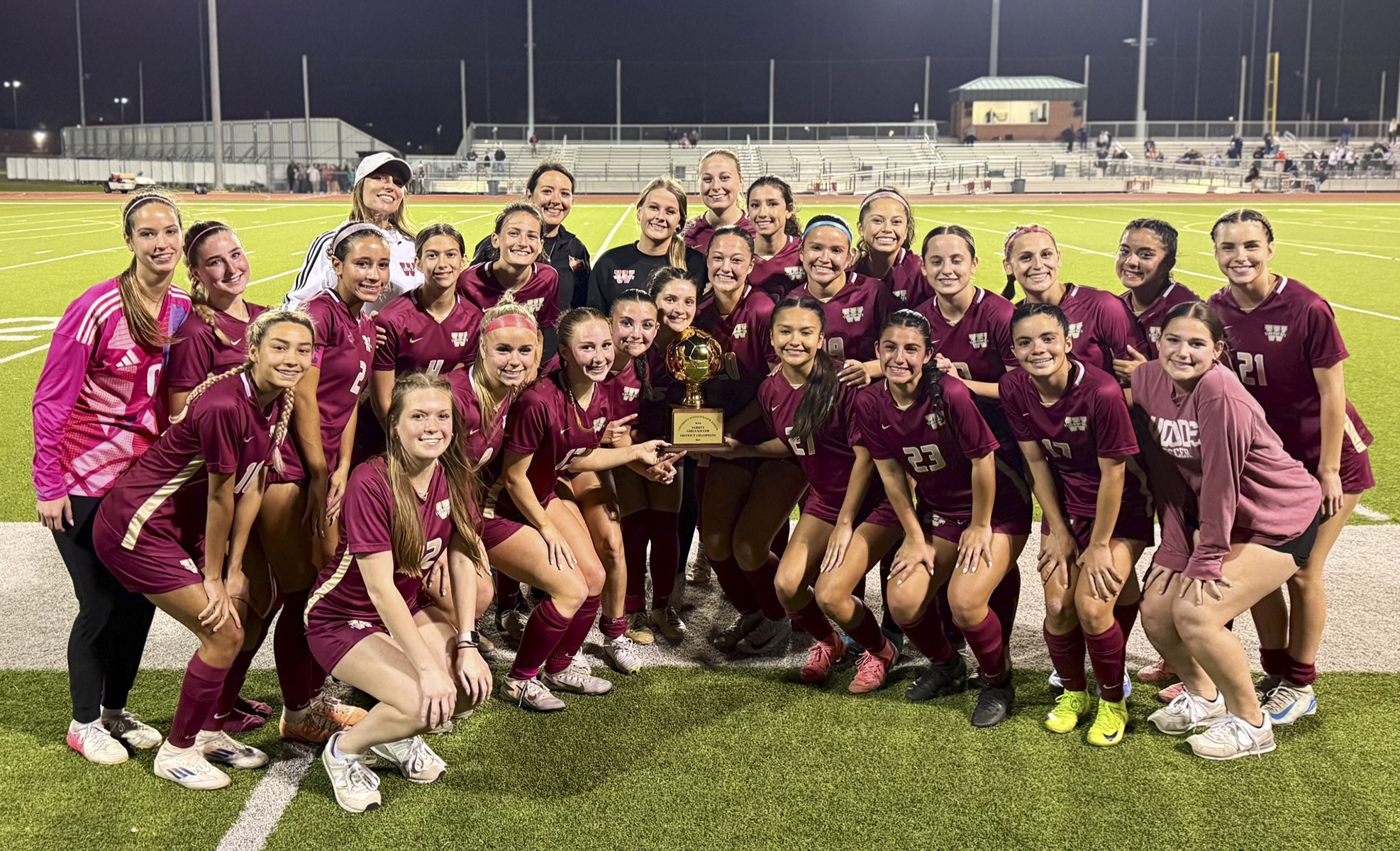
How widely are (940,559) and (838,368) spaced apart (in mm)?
866

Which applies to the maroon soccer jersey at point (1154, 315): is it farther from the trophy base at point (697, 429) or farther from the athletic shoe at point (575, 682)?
the athletic shoe at point (575, 682)

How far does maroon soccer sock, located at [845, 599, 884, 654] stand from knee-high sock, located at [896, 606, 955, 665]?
0.15ft

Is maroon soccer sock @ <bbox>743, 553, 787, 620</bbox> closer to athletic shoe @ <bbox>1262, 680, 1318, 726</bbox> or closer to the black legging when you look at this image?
athletic shoe @ <bbox>1262, 680, 1318, 726</bbox>

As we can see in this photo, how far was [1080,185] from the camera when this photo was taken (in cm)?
4197

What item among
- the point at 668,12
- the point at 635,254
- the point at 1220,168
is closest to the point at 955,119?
the point at 1220,168

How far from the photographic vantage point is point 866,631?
13.9 feet

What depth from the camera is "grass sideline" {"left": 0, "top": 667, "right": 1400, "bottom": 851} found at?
3.18m

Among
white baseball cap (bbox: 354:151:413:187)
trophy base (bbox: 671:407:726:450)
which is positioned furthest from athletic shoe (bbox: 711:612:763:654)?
white baseball cap (bbox: 354:151:413:187)

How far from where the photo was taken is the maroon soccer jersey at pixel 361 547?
11.0 feet

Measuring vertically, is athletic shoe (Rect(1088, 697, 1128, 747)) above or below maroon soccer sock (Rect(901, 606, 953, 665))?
below

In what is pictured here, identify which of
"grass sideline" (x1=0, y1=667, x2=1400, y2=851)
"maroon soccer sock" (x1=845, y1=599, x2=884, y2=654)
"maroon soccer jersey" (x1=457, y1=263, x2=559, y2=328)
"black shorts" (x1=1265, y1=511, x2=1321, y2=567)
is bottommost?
"grass sideline" (x1=0, y1=667, x2=1400, y2=851)

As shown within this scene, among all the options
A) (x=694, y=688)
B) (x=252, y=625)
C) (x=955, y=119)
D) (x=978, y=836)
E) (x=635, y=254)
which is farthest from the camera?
(x=955, y=119)

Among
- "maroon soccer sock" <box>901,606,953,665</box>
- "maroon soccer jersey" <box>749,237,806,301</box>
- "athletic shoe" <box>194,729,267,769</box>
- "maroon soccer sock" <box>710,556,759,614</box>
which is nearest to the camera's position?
"athletic shoe" <box>194,729,267,769</box>

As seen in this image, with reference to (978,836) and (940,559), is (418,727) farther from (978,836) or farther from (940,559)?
(940,559)
